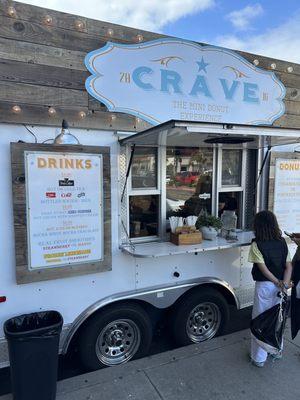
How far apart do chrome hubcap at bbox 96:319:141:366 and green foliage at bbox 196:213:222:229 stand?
134 centimetres

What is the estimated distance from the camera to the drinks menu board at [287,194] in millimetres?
4090

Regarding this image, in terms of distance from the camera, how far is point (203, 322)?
372 centimetres

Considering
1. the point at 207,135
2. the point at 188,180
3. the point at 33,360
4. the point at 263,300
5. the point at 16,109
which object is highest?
the point at 16,109

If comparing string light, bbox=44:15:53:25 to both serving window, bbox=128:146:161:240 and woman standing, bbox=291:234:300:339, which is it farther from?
woman standing, bbox=291:234:300:339

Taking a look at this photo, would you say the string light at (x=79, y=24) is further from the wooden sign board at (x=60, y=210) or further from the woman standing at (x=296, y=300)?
the woman standing at (x=296, y=300)

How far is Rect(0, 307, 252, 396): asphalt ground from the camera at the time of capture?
3.16m

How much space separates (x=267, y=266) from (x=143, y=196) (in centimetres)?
145

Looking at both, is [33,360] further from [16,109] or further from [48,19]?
[48,19]

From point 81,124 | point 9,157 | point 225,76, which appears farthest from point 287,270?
point 9,157

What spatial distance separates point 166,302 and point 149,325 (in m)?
0.29

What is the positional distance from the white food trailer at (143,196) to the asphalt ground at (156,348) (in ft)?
0.96

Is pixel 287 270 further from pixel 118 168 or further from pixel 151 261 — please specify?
pixel 118 168

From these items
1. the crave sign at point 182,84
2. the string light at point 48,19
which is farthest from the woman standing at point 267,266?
the string light at point 48,19

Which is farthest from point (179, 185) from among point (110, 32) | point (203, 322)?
point (110, 32)
